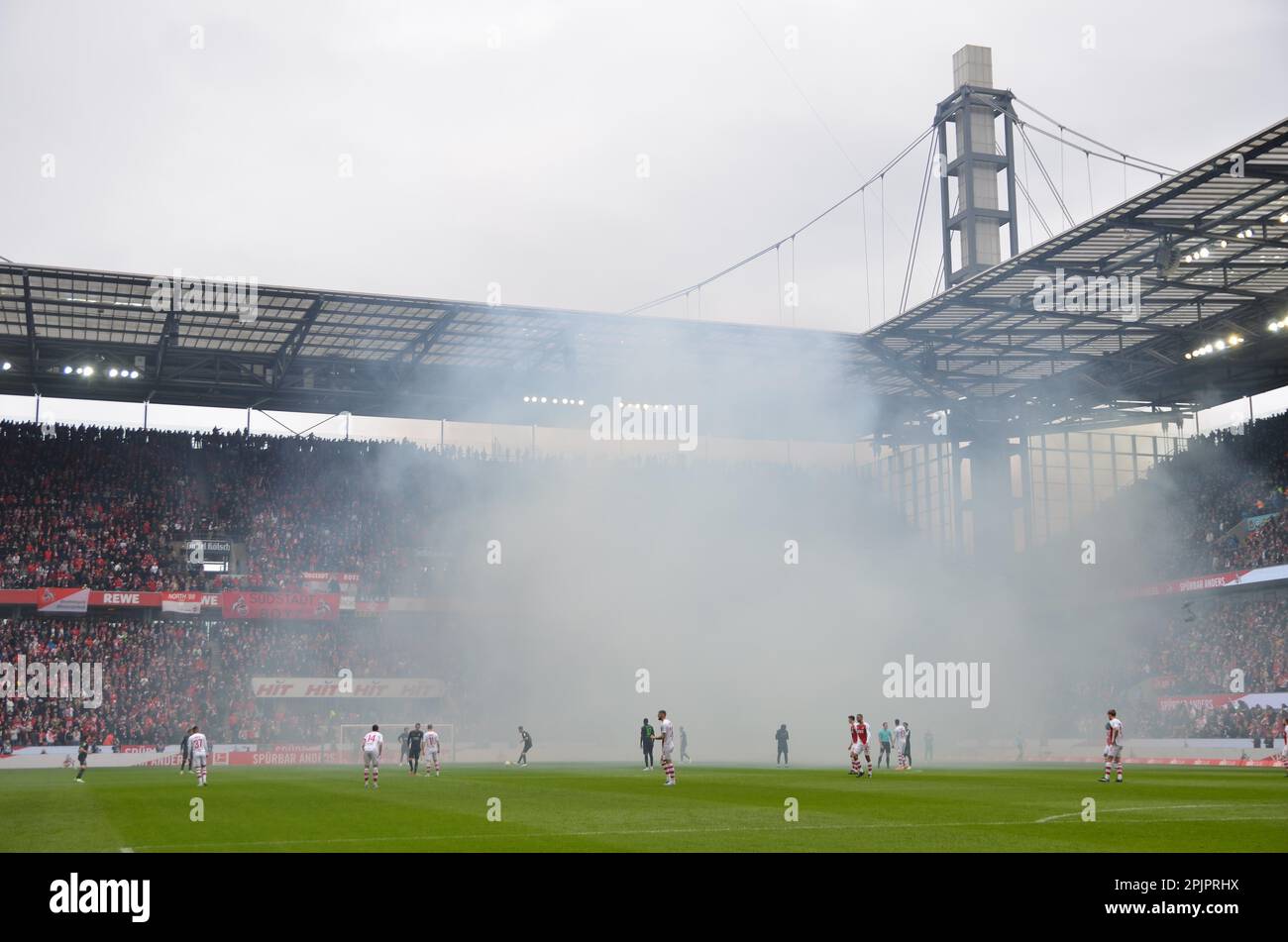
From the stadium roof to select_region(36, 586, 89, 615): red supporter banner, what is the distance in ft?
30.4

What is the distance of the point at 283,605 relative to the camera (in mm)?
50562

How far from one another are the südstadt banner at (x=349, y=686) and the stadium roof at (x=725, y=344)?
42.0 feet

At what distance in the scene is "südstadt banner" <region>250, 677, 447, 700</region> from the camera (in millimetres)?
48219

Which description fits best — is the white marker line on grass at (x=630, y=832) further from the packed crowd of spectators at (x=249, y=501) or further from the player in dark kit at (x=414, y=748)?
the packed crowd of spectators at (x=249, y=501)

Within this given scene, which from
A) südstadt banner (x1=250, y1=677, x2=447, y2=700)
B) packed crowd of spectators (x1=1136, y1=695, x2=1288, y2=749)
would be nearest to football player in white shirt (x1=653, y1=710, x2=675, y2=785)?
packed crowd of spectators (x1=1136, y1=695, x2=1288, y2=749)

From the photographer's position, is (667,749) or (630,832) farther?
(667,749)

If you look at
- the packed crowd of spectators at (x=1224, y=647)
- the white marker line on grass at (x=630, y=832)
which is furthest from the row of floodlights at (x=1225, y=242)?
the white marker line on grass at (x=630, y=832)

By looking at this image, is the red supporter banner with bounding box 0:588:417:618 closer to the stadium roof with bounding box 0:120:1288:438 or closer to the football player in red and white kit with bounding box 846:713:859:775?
the stadium roof with bounding box 0:120:1288:438

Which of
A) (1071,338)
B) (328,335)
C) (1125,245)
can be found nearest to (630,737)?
(328,335)

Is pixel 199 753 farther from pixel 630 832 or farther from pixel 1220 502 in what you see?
pixel 1220 502

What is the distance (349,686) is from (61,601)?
11438 mm

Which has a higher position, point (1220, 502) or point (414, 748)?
point (1220, 502)

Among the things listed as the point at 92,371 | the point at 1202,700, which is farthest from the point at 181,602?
the point at 1202,700
